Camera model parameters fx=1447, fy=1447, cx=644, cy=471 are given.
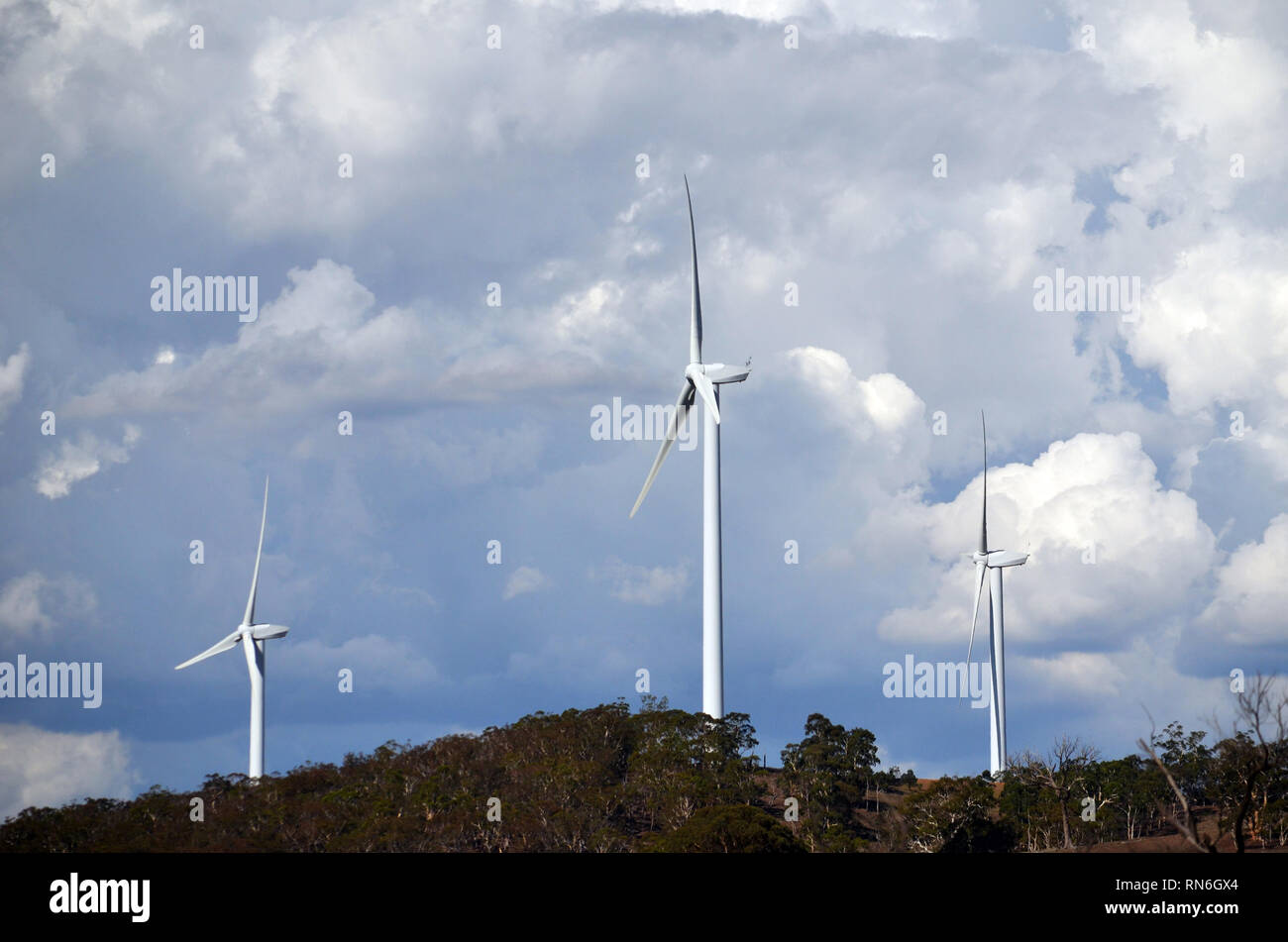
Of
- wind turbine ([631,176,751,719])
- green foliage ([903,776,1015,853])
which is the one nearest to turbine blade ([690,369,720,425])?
wind turbine ([631,176,751,719])

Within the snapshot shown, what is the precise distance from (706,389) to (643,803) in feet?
78.2

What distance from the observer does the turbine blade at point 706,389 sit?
3191 inches

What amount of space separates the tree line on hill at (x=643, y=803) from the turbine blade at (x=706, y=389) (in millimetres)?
19124

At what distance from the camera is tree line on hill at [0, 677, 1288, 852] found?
77.8 meters

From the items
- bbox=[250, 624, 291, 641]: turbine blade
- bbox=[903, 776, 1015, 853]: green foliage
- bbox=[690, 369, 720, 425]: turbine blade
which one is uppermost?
bbox=[690, 369, 720, 425]: turbine blade

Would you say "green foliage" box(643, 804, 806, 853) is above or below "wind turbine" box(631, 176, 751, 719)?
below

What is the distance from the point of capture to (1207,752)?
113m

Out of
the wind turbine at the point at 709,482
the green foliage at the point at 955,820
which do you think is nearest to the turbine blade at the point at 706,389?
the wind turbine at the point at 709,482

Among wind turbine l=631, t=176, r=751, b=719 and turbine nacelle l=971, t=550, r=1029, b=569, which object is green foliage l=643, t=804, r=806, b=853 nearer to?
wind turbine l=631, t=176, r=751, b=719

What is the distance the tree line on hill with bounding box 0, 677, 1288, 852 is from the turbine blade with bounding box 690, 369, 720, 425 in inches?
753

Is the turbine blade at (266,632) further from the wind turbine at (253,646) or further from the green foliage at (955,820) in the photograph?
the green foliage at (955,820)
